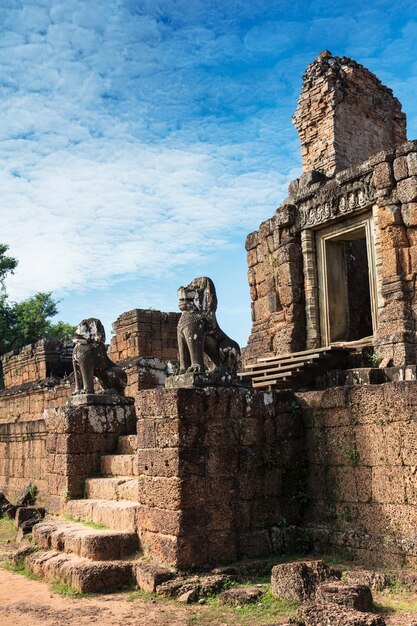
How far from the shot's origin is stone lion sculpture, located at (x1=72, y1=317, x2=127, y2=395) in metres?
9.86

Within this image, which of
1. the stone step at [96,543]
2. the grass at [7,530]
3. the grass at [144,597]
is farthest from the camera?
the grass at [7,530]

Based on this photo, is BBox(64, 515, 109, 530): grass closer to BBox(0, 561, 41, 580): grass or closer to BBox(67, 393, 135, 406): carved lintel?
BBox(0, 561, 41, 580): grass

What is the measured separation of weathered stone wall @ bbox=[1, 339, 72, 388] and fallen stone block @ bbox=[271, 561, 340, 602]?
14.0 metres

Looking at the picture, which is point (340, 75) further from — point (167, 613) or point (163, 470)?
point (167, 613)

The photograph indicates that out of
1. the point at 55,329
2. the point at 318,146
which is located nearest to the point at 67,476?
the point at 318,146

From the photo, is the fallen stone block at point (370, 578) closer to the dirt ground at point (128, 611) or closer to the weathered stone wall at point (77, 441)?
the dirt ground at point (128, 611)

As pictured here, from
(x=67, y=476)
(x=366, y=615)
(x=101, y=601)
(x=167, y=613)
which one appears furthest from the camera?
(x=67, y=476)

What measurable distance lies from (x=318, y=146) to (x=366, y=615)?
41.1 ft

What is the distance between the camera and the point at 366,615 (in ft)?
15.0

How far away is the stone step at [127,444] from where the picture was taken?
8.87m

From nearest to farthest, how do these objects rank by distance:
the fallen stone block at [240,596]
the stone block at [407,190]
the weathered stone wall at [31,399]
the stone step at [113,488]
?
1. the fallen stone block at [240,596]
2. the stone step at [113,488]
3. the stone block at [407,190]
4. the weathered stone wall at [31,399]

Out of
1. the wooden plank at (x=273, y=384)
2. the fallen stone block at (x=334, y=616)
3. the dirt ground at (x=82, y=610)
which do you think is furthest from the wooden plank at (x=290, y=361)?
the fallen stone block at (x=334, y=616)

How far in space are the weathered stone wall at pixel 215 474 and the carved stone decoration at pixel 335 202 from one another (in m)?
5.08

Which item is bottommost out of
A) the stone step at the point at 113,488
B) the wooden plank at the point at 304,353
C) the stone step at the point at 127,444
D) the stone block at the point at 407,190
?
the stone step at the point at 113,488
